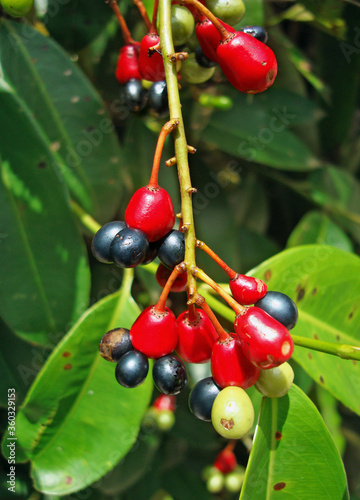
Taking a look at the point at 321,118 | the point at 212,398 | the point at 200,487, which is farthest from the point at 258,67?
the point at 200,487

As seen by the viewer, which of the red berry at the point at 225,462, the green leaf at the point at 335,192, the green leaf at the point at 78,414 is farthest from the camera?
the red berry at the point at 225,462

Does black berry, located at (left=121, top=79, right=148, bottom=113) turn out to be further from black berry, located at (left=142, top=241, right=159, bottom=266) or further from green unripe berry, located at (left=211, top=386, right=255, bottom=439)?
green unripe berry, located at (left=211, top=386, right=255, bottom=439)

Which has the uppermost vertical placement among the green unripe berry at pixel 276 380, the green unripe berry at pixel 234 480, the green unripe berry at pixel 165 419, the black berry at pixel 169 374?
the black berry at pixel 169 374

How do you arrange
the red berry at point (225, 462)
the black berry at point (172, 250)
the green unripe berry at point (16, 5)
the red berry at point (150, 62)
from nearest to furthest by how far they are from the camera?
the black berry at point (172, 250) → the red berry at point (150, 62) → the green unripe berry at point (16, 5) → the red berry at point (225, 462)

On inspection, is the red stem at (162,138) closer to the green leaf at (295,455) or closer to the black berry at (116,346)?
the black berry at (116,346)

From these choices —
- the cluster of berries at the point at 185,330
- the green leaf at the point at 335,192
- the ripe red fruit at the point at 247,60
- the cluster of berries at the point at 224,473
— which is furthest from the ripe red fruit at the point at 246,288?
the cluster of berries at the point at 224,473

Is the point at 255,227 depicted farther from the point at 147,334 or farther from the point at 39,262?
the point at 147,334
